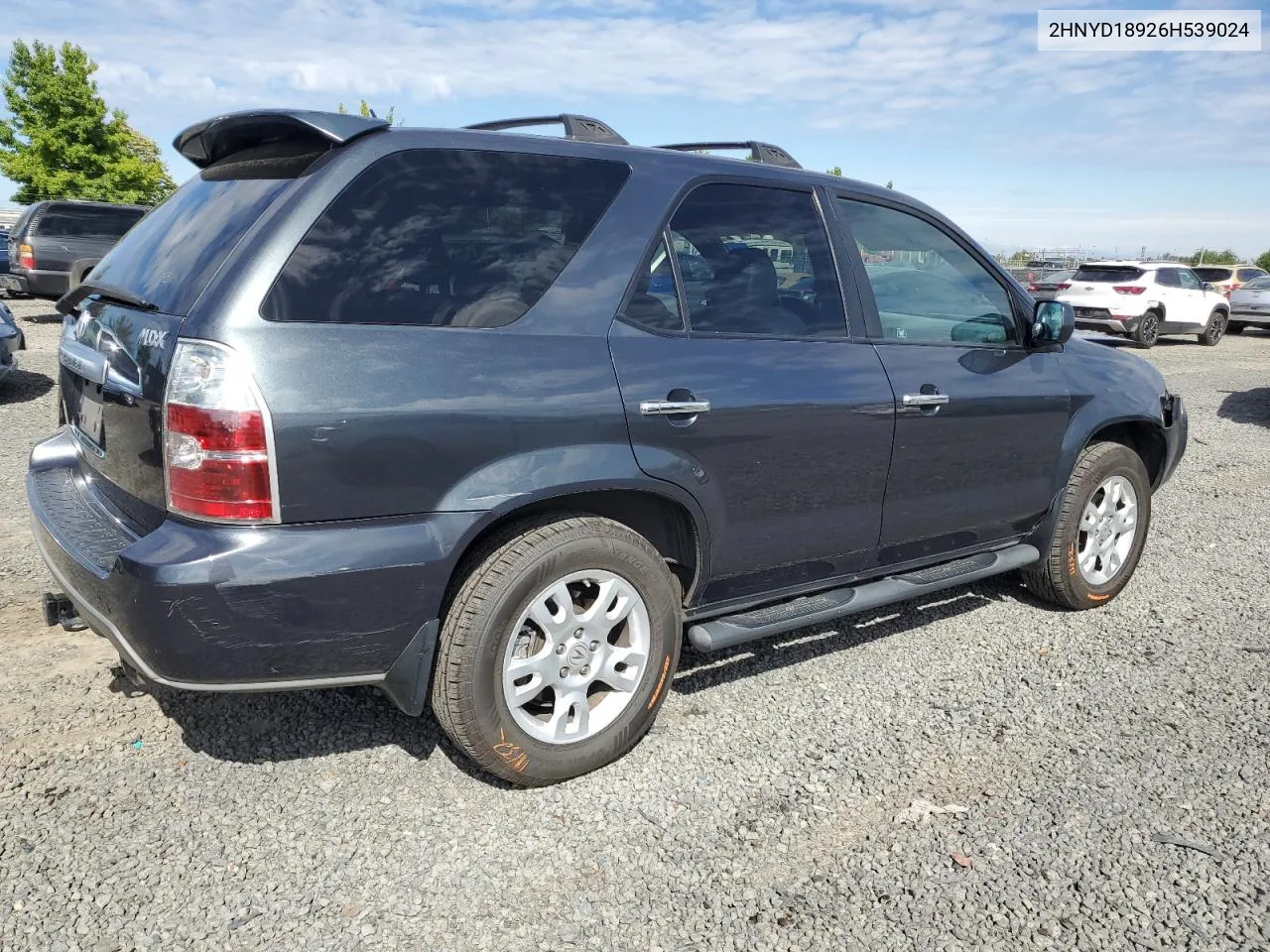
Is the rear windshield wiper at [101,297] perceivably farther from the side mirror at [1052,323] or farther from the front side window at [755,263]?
the side mirror at [1052,323]

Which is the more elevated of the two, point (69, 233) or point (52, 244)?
point (69, 233)

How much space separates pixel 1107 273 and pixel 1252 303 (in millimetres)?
4955

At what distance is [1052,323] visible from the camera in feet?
13.1

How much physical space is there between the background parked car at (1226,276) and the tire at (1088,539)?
838 inches

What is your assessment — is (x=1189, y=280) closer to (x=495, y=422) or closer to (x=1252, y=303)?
(x=1252, y=303)

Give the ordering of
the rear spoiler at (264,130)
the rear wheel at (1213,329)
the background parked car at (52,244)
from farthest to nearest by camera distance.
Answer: the rear wheel at (1213,329) → the background parked car at (52,244) → the rear spoiler at (264,130)

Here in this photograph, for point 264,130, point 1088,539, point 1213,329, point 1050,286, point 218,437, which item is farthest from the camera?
point 1213,329

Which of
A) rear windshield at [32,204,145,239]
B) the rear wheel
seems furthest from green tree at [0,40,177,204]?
the rear wheel

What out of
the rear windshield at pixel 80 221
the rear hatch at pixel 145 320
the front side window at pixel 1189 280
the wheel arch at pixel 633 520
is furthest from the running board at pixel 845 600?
the front side window at pixel 1189 280

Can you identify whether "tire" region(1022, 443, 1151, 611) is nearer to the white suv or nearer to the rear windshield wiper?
the rear windshield wiper

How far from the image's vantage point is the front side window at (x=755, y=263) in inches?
122

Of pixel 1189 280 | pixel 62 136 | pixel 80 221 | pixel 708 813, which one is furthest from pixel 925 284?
pixel 62 136

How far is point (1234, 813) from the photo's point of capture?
9.31 ft

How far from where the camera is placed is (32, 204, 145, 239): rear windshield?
15.1 meters
